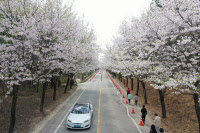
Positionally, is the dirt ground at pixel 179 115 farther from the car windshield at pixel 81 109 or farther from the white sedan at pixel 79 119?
the car windshield at pixel 81 109

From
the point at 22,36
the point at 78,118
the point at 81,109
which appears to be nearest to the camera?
the point at 22,36

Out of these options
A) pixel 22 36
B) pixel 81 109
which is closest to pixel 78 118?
pixel 81 109

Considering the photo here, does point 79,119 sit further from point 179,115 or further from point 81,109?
point 179,115

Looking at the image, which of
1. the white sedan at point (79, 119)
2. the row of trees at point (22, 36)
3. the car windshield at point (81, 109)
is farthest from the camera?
the car windshield at point (81, 109)

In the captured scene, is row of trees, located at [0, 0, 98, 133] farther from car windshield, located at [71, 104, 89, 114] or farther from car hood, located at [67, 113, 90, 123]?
car windshield, located at [71, 104, 89, 114]

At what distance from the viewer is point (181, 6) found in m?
9.19

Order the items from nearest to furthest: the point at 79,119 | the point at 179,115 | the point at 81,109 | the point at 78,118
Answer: the point at 79,119, the point at 78,118, the point at 81,109, the point at 179,115

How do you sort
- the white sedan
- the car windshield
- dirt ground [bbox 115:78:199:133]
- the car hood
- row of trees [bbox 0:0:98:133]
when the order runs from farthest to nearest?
the car windshield < dirt ground [bbox 115:78:199:133] < the car hood < the white sedan < row of trees [bbox 0:0:98:133]

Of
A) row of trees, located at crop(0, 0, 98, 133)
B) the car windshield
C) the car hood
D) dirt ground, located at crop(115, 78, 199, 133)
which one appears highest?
row of trees, located at crop(0, 0, 98, 133)

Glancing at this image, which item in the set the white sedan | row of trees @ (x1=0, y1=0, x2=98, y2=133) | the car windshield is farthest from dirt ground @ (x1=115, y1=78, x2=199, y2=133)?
row of trees @ (x1=0, y1=0, x2=98, y2=133)

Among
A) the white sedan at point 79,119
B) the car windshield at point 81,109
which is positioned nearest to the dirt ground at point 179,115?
the white sedan at point 79,119

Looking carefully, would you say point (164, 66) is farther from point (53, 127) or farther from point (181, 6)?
point (53, 127)

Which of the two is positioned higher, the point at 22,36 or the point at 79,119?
the point at 22,36

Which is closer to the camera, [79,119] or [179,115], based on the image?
[79,119]
